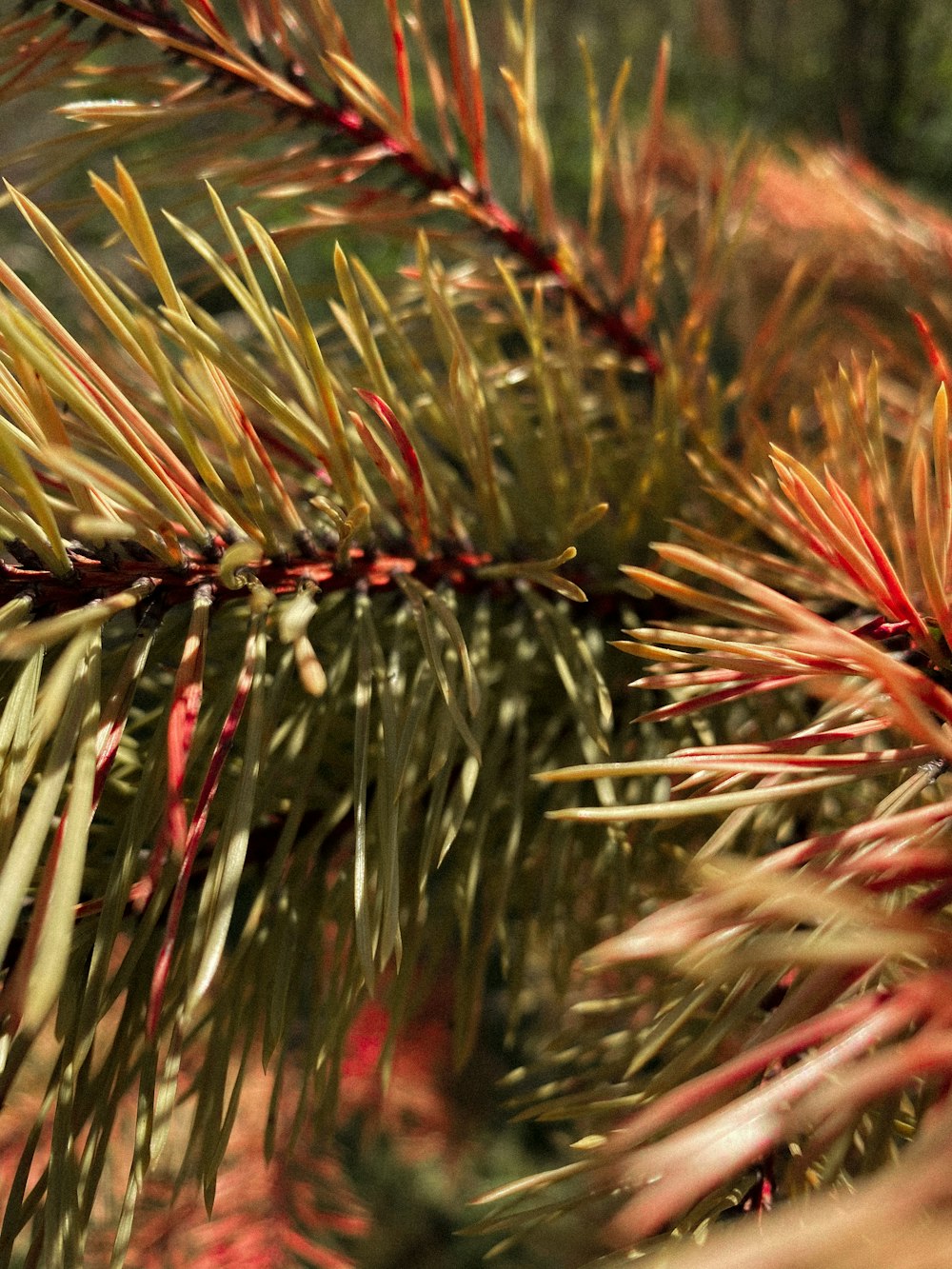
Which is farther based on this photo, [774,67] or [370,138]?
[774,67]

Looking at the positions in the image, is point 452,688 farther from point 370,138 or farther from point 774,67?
point 774,67

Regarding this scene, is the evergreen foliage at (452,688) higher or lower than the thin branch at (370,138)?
lower

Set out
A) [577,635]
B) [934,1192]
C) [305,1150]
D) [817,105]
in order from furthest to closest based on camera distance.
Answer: [817,105]
[305,1150]
[577,635]
[934,1192]

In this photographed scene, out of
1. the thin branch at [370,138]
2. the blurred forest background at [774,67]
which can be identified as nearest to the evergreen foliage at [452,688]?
the thin branch at [370,138]

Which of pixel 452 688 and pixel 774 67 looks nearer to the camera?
pixel 452 688

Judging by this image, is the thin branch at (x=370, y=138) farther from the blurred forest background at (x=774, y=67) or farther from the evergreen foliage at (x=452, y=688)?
the blurred forest background at (x=774, y=67)

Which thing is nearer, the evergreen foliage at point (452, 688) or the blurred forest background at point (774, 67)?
the evergreen foliage at point (452, 688)

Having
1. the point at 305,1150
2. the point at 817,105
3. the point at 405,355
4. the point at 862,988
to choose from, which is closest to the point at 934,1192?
the point at 862,988

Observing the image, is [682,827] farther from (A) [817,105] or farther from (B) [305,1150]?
(A) [817,105]

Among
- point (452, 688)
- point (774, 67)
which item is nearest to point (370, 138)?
point (452, 688)
